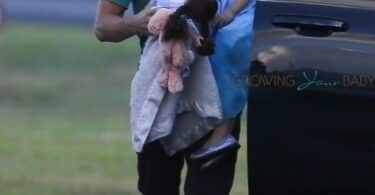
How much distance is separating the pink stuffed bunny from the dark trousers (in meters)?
0.30

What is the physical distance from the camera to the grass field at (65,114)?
29.1 feet

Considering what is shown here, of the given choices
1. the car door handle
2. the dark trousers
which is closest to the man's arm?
the dark trousers

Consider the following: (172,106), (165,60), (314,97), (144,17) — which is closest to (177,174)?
(172,106)

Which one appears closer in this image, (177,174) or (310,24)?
(310,24)

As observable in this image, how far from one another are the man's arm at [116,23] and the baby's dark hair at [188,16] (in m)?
0.17

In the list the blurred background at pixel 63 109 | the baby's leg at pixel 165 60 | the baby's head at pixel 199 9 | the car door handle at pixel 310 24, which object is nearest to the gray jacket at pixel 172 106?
the baby's leg at pixel 165 60

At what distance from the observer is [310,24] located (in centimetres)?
513

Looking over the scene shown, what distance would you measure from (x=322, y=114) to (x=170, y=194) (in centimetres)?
86

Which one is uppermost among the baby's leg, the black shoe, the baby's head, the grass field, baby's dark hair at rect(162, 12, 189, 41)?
the baby's head

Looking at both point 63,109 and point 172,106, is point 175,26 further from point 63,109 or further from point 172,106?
point 63,109

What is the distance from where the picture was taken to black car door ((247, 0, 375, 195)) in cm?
503

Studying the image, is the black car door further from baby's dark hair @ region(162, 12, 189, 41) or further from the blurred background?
the blurred background

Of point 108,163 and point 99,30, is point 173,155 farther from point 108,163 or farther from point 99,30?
point 108,163

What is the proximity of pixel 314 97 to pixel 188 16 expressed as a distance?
582 mm
